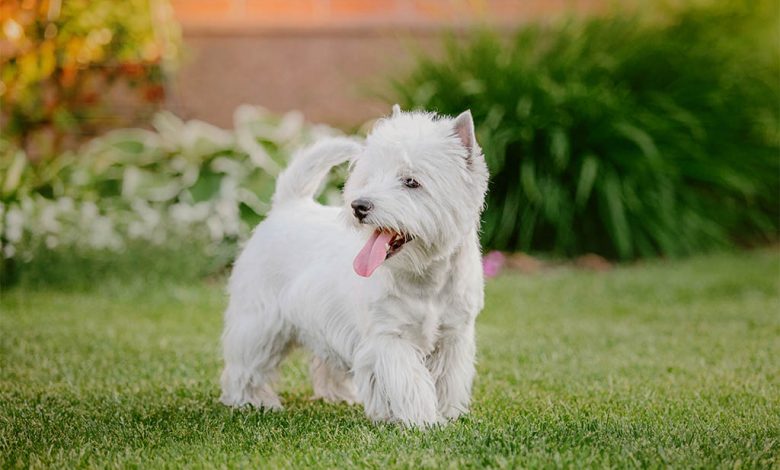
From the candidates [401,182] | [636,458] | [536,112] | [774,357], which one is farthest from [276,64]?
[636,458]

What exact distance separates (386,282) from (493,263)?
15.4ft

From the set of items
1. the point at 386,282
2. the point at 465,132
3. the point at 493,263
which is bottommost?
the point at 493,263

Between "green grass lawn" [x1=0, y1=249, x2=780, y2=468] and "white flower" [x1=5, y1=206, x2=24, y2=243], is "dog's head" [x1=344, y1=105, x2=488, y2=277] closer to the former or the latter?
"green grass lawn" [x1=0, y1=249, x2=780, y2=468]

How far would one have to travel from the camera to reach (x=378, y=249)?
3.68 m

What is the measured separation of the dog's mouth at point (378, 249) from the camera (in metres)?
3.65

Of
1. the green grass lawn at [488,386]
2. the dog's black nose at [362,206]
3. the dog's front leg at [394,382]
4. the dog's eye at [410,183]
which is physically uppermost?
the dog's eye at [410,183]

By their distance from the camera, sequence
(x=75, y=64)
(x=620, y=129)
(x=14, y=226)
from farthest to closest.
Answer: (x=620, y=129), (x=75, y=64), (x=14, y=226)

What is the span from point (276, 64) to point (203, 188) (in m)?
3.21

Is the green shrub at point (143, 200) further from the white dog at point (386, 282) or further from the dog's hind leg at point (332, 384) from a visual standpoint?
the white dog at point (386, 282)

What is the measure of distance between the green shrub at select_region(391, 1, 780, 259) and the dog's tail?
472cm

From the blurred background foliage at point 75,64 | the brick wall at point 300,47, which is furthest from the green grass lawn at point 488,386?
the brick wall at point 300,47

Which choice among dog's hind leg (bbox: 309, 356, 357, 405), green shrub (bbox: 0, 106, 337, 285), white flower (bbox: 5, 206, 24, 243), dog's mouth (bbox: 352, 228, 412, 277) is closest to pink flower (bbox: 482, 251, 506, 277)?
green shrub (bbox: 0, 106, 337, 285)

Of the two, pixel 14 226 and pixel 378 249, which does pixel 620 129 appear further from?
pixel 378 249

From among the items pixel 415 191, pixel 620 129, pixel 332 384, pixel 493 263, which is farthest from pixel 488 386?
pixel 620 129
